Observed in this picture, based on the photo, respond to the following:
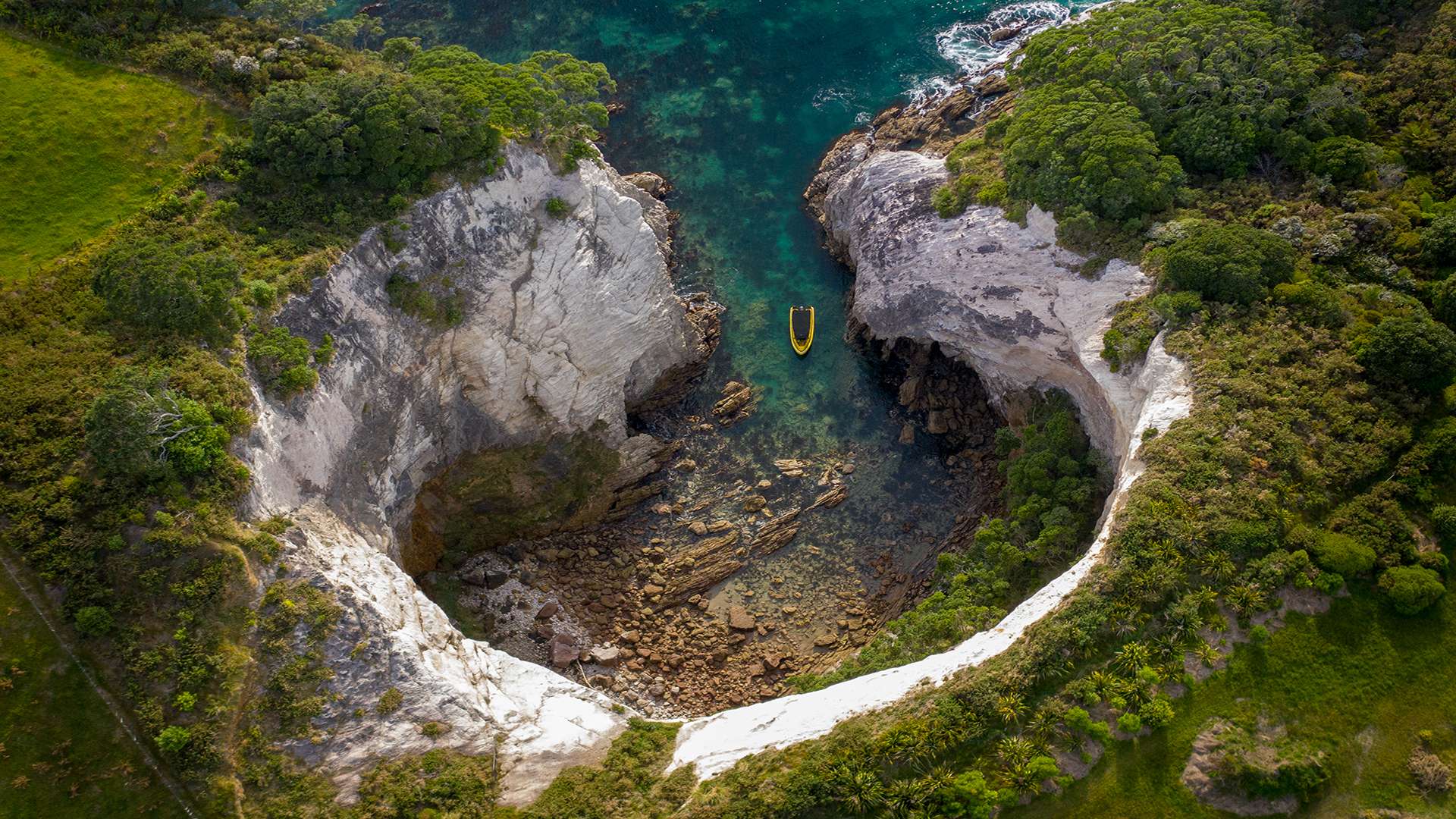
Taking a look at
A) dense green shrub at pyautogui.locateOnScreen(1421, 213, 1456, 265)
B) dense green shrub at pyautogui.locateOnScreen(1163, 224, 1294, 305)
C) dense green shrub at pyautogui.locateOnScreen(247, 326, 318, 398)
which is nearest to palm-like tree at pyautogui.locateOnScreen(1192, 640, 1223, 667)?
dense green shrub at pyautogui.locateOnScreen(1163, 224, 1294, 305)

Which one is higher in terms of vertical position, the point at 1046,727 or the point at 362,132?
the point at 362,132

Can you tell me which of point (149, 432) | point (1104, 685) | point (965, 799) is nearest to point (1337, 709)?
point (1104, 685)

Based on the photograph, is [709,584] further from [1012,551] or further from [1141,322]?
[1141,322]

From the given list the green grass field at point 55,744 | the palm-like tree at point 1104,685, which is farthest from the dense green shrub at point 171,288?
the palm-like tree at point 1104,685

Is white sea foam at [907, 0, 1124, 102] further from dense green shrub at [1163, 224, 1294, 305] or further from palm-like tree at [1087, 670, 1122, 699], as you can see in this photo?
palm-like tree at [1087, 670, 1122, 699]

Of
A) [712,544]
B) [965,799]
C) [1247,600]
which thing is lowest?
[965,799]

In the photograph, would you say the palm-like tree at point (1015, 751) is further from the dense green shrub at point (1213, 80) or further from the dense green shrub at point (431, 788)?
the dense green shrub at point (1213, 80)
